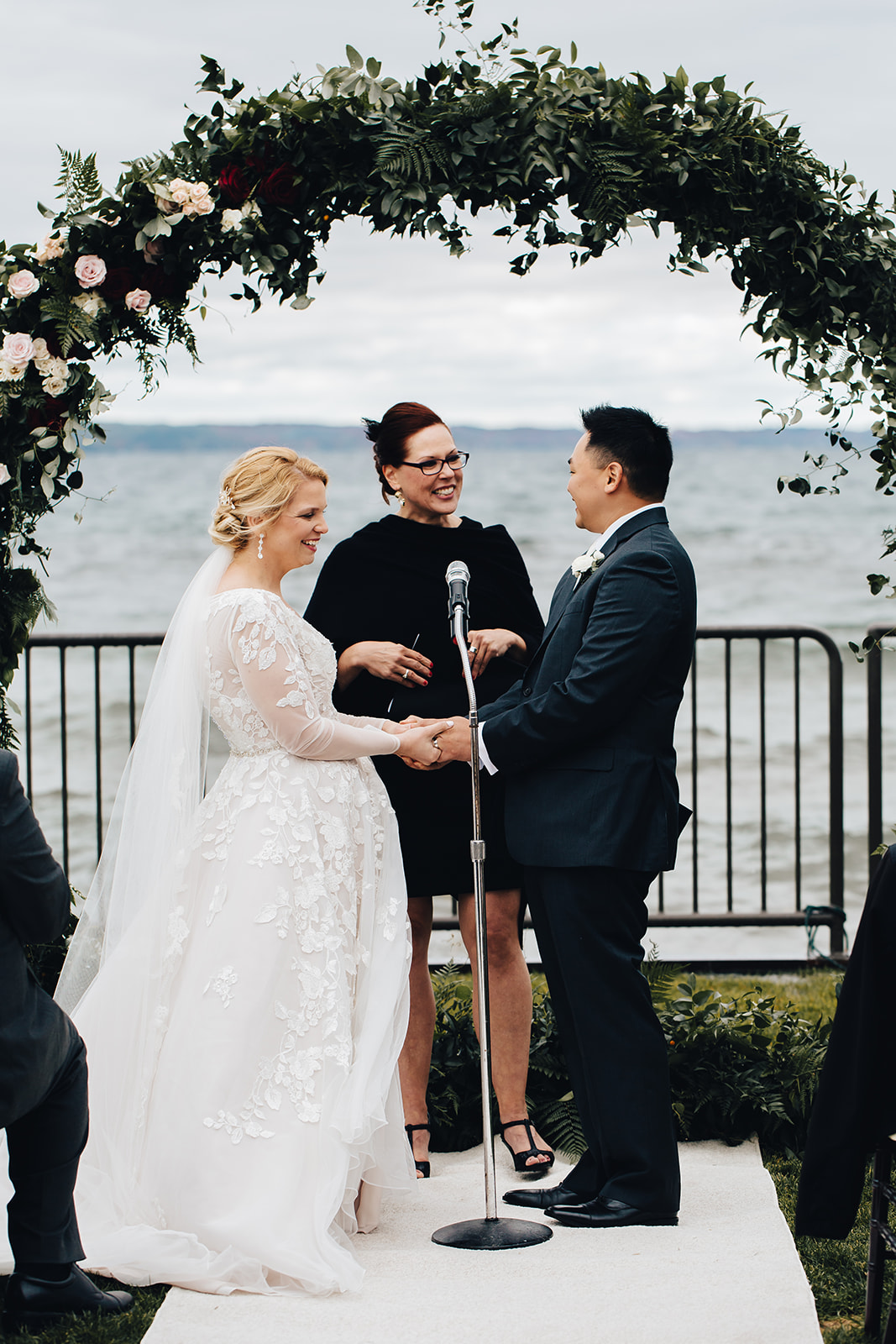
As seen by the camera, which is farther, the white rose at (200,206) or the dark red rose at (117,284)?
the dark red rose at (117,284)

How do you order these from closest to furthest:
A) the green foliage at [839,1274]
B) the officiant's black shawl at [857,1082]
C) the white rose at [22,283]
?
1. the officiant's black shawl at [857,1082]
2. the green foliage at [839,1274]
3. the white rose at [22,283]

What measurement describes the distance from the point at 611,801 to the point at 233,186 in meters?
1.87

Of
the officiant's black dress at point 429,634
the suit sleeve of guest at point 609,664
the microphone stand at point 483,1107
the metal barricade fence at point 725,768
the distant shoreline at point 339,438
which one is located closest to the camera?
the microphone stand at point 483,1107

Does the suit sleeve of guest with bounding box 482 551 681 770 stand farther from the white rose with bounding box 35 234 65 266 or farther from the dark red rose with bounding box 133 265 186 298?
the white rose with bounding box 35 234 65 266

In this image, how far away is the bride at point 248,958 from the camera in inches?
121

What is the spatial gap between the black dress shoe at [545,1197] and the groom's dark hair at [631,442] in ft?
5.89

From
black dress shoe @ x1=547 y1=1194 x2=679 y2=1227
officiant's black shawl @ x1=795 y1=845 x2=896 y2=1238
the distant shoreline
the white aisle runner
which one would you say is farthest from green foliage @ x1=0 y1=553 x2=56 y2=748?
the distant shoreline

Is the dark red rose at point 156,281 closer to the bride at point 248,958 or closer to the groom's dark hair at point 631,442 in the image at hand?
the bride at point 248,958

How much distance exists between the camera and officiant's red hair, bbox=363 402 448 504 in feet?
12.7

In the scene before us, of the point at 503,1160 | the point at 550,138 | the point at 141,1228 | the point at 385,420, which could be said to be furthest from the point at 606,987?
the point at 550,138

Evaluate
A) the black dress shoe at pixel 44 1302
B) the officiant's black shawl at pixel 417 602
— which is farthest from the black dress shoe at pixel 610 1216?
the officiant's black shawl at pixel 417 602

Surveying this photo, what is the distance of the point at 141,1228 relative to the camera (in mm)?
3098

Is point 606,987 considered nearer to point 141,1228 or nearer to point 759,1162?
point 759,1162

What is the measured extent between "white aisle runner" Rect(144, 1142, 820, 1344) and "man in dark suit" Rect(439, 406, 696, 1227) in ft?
0.60
